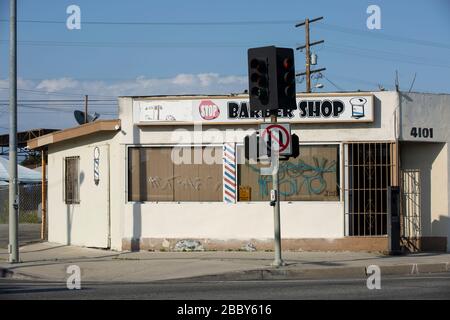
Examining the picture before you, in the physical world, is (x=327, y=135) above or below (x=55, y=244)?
above

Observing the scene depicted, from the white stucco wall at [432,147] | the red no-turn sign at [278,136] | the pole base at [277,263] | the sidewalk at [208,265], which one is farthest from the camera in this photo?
the white stucco wall at [432,147]

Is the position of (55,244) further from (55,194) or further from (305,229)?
(305,229)

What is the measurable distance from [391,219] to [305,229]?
217 centimetres

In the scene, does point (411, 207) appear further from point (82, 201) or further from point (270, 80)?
point (82, 201)

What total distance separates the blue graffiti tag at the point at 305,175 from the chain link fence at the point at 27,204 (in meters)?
17.4

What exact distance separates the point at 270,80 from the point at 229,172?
457 cm

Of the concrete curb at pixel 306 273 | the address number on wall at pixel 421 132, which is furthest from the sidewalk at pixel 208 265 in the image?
the address number on wall at pixel 421 132

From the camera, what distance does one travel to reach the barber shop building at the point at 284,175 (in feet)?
60.7

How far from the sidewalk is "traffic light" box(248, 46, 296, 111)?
11.0ft

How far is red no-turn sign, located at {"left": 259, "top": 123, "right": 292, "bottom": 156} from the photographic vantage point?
14867 millimetres

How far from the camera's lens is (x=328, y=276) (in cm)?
1475

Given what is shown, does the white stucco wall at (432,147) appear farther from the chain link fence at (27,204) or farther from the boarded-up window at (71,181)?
the chain link fence at (27,204)
